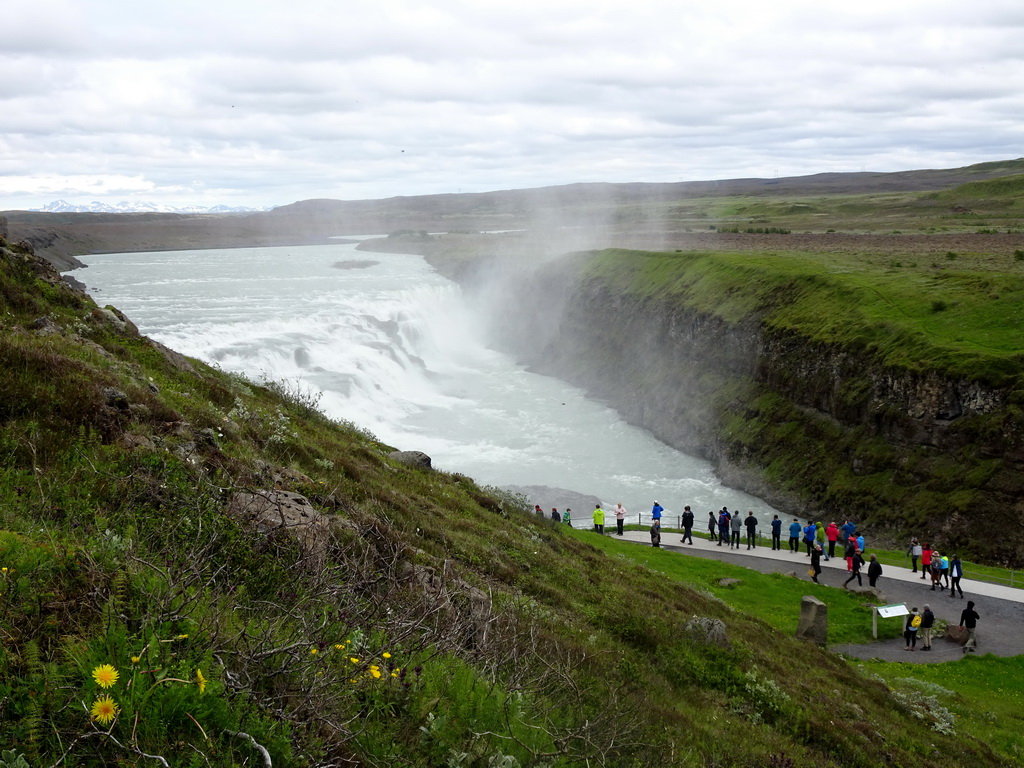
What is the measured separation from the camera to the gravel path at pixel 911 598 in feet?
62.1

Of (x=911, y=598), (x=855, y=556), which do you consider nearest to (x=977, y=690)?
(x=911, y=598)

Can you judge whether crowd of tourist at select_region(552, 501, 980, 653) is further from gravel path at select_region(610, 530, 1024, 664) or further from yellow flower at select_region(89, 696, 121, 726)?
yellow flower at select_region(89, 696, 121, 726)

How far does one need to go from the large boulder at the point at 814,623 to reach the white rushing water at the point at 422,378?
1570 cm

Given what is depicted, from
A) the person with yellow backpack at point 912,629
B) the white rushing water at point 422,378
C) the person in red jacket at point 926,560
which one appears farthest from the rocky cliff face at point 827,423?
the person with yellow backpack at point 912,629

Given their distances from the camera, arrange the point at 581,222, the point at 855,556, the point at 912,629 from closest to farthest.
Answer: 1. the point at 912,629
2. the point at 855,556
3. the point at 581,222

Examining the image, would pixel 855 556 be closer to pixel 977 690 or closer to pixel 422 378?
pixel 977 690

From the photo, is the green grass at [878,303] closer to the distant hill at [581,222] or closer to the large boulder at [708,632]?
the large boulder at [708,632]

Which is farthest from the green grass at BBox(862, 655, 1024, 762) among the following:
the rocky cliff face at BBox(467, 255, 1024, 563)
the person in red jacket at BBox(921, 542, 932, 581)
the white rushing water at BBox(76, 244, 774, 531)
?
the white rushing water at BBox(76, 244, 774, 531)

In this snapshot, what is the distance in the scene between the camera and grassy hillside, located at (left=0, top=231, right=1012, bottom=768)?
13.6ft

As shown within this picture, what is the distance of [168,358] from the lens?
16.7m

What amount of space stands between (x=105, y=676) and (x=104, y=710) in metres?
0.16

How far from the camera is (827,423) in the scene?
116 feet

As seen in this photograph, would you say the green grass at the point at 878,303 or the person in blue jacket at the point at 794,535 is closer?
the person in blue jacket at the point at 794,535

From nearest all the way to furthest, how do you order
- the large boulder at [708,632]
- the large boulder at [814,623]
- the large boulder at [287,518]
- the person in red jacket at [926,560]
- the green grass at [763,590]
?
the large boulder at [287,518], the large boulder at [708,632], the large boulder at [814,623], the green grass at [763,590], the person in red jacket at [926,560]
